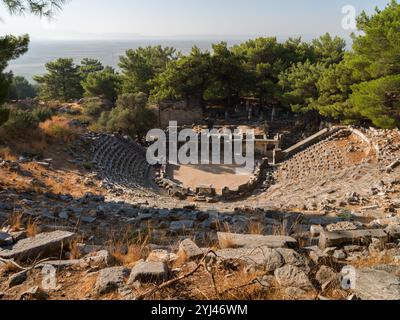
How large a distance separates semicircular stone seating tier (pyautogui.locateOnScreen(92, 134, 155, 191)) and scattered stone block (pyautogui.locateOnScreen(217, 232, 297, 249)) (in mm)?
9754

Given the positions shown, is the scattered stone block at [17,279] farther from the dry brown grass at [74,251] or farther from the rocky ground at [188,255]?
the dry brown grass at [74,251]

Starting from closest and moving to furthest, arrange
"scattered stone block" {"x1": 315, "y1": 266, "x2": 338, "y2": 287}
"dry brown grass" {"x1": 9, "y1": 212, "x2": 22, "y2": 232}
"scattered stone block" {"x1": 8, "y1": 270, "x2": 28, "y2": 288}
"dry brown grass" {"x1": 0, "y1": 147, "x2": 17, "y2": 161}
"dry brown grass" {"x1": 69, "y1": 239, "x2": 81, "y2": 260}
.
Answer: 1. "scattered stone block" {"x1": 315, "y1": 266, "x2": 338, "y2": 287}
2. "scattered stone block" {"x1": 8, "y1": 270, "x2": 28, "y2": 288}
3. "dry brown grass" {"x1": 69, "y1": 239, "x2": 81, "y2": 260}
4. "dry brown grass" {"x1": 9, "y1": 212, "x2": 22, "y2": 232}
5. "dry brown grass" {"x1": 0, "y1": 147, "x2": 17, "y2": 161}

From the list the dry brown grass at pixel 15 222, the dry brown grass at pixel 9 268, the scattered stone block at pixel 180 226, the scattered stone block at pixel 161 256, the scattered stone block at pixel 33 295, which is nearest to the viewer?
the scattered stone block at pixel 33 295

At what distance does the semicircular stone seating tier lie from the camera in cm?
1545

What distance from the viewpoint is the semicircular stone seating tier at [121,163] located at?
15445 mm

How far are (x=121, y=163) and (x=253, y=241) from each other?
48.8 feet

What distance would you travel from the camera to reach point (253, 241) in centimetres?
452

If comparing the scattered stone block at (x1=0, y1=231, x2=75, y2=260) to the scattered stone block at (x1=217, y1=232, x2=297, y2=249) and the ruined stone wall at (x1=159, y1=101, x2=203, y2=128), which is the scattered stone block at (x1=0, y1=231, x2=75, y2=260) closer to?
→ the scattered stone block at (x1=217, y1=232, x2=297, y2=249)

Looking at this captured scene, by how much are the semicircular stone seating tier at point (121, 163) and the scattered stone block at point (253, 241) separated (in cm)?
975

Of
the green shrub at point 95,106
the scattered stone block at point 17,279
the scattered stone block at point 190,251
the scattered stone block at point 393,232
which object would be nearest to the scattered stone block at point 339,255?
the scattered stone block at point 393,232

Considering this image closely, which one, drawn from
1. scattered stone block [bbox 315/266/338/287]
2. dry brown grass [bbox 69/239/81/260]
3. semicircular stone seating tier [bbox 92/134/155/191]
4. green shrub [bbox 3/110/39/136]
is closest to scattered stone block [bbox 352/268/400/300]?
scattered stone block [bbox 315/266/338/287]

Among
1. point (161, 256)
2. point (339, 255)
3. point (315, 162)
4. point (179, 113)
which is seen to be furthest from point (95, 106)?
point (339, 255)
